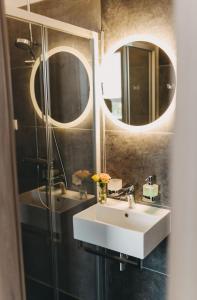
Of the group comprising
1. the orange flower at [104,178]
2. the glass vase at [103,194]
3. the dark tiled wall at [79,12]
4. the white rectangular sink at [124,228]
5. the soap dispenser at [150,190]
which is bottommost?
the white rectangular sink at [124,228]

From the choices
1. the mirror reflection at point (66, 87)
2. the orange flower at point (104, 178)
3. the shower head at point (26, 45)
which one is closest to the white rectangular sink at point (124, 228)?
the orange flower at point (104, 178)

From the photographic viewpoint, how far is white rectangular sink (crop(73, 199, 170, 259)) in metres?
1.68

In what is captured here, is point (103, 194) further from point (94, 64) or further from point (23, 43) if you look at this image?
point (23, 43)

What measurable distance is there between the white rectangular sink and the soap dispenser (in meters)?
0.08

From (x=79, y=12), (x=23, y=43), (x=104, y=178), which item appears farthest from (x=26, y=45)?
(x=104, y=178)

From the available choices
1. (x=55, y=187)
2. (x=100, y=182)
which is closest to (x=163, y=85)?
(x=100, y=182)

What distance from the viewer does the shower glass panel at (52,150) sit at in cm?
187

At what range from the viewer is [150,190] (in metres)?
1.94

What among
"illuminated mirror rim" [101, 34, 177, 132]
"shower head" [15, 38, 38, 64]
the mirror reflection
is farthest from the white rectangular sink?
"shower head" [15, 38, 38, 64]

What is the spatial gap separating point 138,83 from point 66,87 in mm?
490

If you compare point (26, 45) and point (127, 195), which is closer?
point (26, 45)

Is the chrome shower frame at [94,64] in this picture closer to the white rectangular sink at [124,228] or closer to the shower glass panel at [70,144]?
the shower glass panel at [70,144]

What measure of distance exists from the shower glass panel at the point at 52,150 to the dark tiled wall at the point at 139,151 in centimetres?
18

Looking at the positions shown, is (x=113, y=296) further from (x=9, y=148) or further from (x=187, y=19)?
(x=187, y=19)
